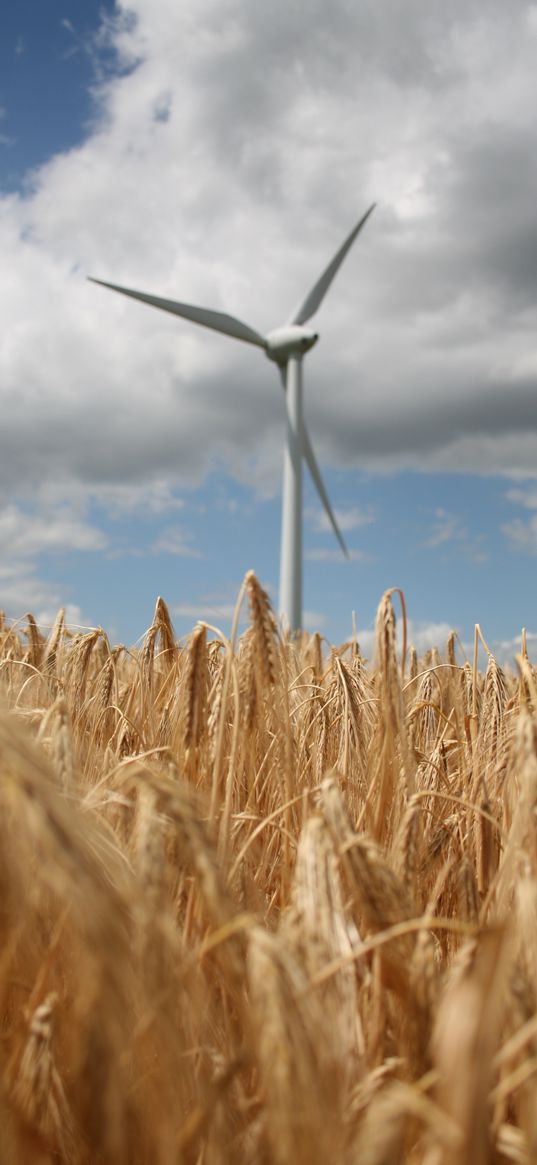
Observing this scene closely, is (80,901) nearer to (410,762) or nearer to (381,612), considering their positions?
(381,612)

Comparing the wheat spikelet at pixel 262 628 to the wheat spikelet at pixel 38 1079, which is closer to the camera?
the wheat spikelet at pixel 38 1079

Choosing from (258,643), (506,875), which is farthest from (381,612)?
(506,875)

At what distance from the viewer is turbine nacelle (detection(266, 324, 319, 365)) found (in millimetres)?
23612

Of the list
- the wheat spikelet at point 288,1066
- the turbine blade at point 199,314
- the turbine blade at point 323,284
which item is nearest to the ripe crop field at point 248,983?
the wheat spikelet at point 288,1066

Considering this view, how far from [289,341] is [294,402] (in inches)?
69.4

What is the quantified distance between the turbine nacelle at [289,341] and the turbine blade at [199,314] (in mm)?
1628

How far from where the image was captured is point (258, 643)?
219 centimetres

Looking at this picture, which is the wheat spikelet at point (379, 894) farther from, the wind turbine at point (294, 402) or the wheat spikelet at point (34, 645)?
the wind turbine at point (294, 402)

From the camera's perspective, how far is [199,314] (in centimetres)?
1980

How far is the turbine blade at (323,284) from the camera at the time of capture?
2183 cm

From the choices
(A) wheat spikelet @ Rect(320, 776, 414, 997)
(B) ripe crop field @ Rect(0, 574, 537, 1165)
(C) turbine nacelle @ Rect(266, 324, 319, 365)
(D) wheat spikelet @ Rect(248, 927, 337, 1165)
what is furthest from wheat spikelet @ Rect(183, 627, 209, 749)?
(C) turbine nacelle @ Rect(266, 324, 319, 365)

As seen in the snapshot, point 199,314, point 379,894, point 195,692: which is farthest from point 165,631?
point 199,314

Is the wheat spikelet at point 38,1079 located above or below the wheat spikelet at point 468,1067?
below

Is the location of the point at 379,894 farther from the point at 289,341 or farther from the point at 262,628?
the point at 289,341
